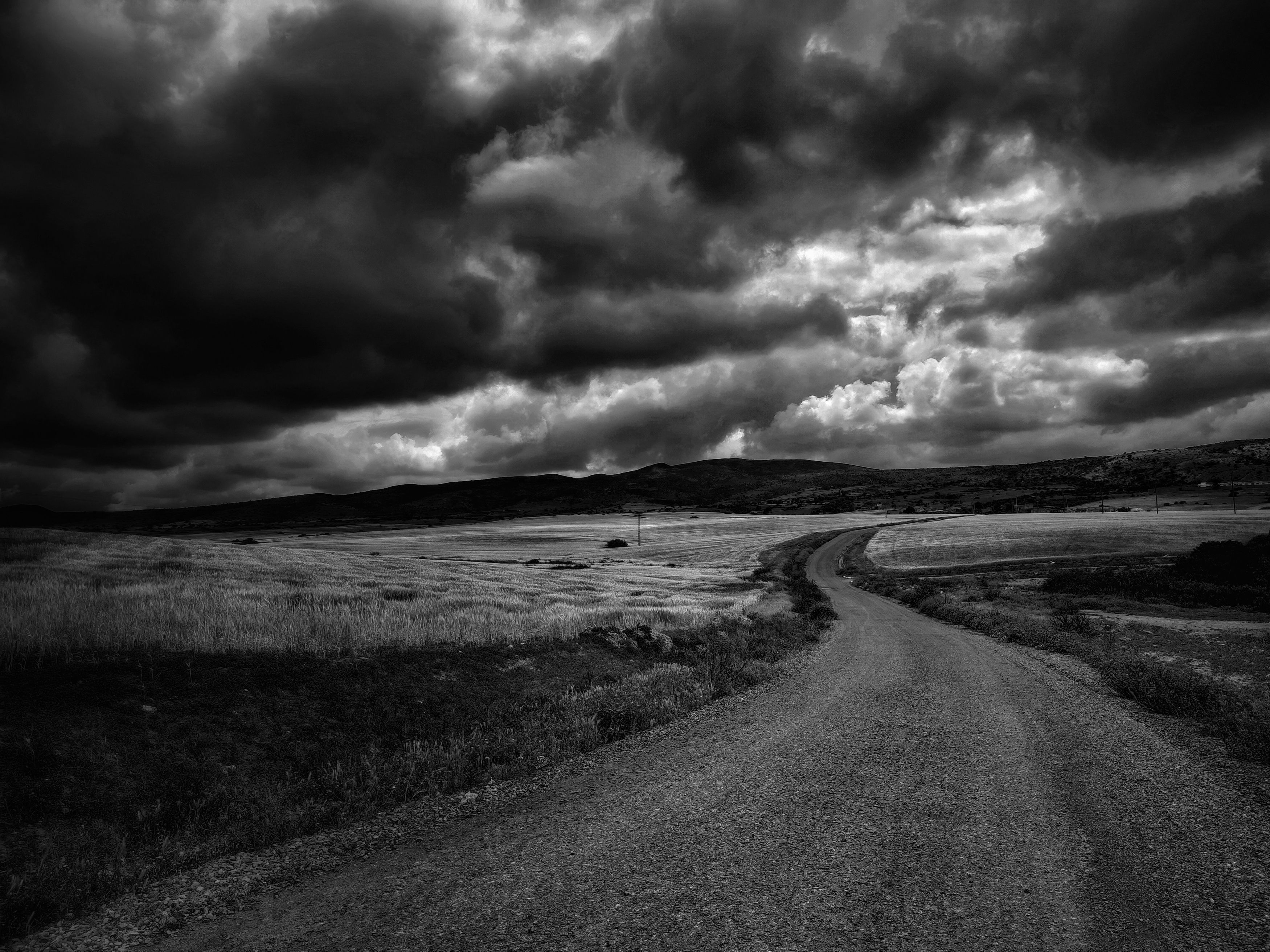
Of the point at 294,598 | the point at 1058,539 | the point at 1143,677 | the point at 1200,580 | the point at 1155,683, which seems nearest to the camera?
the point at 1155,683

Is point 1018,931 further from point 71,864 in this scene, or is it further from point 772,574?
point 772,574

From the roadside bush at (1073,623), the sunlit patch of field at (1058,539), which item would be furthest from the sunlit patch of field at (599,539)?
the roadside bush at (1073,623)

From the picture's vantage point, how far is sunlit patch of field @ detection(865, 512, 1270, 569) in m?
62.4

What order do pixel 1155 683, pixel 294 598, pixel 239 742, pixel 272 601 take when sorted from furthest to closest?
pixel 294 598 < pixel 272 601 < pixel 1155 683 < pixel 239 742

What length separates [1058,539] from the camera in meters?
69.4

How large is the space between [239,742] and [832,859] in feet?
26.1

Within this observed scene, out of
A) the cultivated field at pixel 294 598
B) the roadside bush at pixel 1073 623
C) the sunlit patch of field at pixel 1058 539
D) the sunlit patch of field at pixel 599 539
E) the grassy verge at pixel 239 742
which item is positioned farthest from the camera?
the sunlit patch of field at pixel 599 539

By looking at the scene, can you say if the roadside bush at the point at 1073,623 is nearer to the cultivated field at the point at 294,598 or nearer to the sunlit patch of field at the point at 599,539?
the cultivated field at the point at 294,598

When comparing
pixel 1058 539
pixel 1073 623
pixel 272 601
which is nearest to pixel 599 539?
pixel 1058 539


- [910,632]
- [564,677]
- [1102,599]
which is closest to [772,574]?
[1102,599]

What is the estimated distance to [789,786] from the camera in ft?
26.8

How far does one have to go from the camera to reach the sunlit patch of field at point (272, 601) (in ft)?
38.3

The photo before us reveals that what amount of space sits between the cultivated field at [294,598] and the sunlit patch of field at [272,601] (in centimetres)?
7

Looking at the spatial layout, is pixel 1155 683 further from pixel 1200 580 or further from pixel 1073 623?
pixel 1200 580
